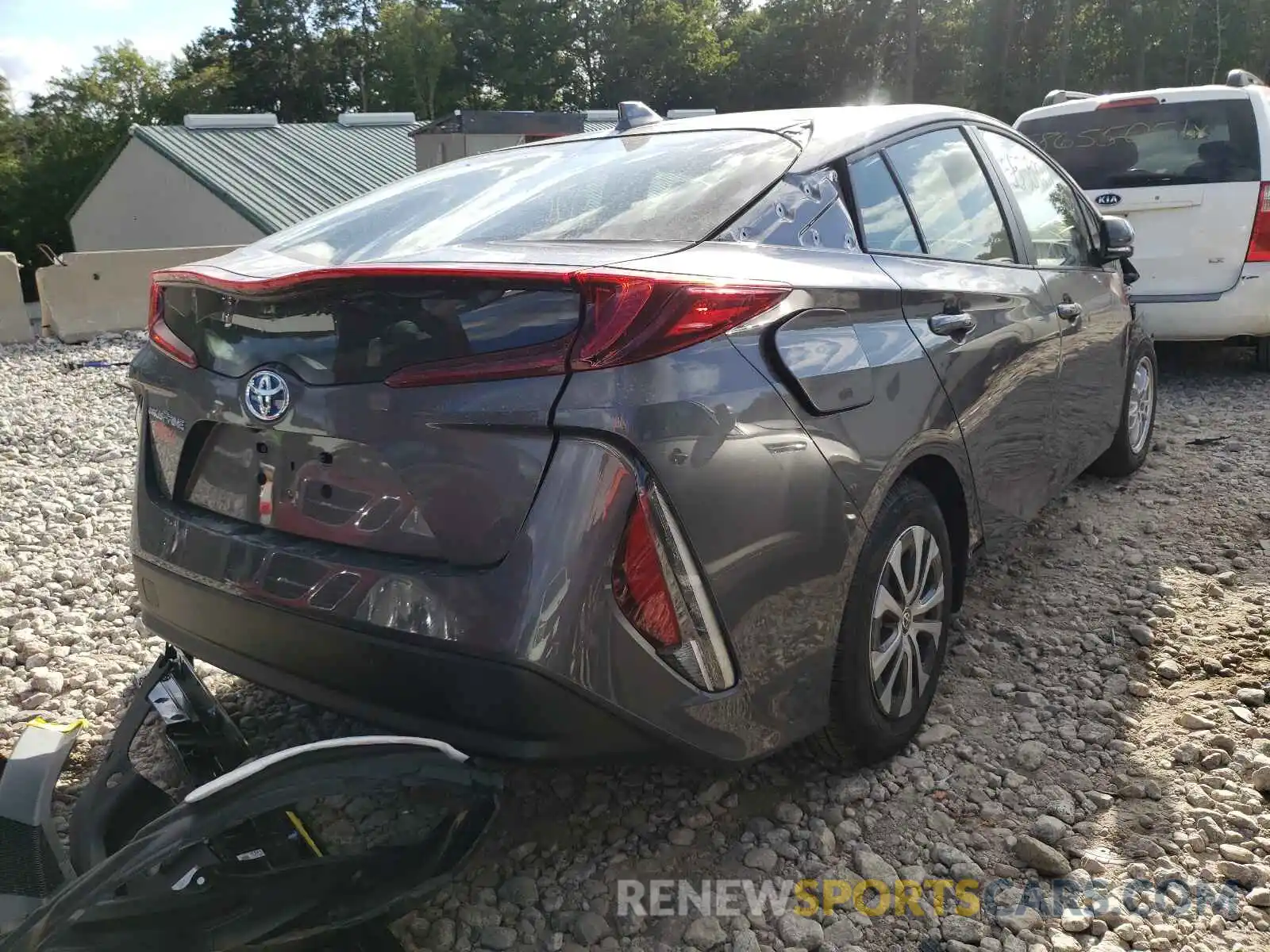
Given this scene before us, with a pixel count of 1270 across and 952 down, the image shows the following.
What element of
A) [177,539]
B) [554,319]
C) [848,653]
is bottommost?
[848,653]

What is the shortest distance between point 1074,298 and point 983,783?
192 cm

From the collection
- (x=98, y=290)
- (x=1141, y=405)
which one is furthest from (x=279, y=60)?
(x=1141, y=405)

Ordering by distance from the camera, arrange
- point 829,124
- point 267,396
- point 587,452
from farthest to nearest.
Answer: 1. point 829,124
2. point 267,396
3. point 587,452

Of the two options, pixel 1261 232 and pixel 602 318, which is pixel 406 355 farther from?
pixel 1261 232

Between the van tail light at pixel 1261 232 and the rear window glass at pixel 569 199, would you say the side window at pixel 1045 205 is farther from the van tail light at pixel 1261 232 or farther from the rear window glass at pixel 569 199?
the van tail light at pixel 1261 232

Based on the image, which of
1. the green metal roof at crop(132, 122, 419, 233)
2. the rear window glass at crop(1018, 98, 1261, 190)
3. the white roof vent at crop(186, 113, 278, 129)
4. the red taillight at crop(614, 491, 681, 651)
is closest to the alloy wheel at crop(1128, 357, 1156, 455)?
the rear window glass at crop(1018, 98, 1261, 190)

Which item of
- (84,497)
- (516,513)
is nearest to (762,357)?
(516,513)

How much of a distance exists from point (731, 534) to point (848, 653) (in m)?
0.55

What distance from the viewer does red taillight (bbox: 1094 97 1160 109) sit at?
6.66 metres

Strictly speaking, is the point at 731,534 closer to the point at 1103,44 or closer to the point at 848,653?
the point at 848,653

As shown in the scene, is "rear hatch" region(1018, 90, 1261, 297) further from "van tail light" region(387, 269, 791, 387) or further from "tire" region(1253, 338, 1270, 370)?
"van tail light" region(387, 269, 791, 387)

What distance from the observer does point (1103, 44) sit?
48.9 meters

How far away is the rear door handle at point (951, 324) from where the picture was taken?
271cm

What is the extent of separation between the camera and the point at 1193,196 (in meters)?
6.38
